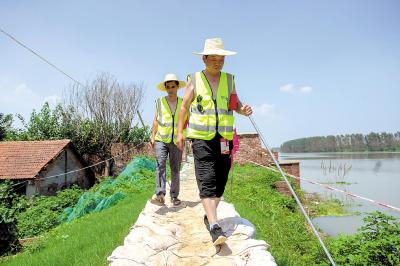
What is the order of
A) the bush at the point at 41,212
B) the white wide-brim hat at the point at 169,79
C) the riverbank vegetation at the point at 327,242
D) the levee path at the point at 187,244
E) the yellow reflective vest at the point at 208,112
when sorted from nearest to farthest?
the levee path at the point at 187,244
the yellow reflective vest at the point at 208,112
the riverbank vegetation at the point at 327,242
the white wide-brim hat at the point at 169,79
the bush at the point at 41,212

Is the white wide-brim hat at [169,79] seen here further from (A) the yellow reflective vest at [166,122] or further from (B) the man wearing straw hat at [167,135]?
(A) the yellow reflective vest at [166,122]

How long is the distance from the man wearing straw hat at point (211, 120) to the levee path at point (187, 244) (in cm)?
36

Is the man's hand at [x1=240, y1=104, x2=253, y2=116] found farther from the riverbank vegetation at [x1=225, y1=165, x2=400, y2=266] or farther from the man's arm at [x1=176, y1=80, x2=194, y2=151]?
the riverbank vegetation at [x1=225, y1=165, x2=400, y2=266]

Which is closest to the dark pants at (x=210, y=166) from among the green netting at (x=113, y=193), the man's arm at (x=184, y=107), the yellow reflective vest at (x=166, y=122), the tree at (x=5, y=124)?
the man's arm at (x=184, y=107)

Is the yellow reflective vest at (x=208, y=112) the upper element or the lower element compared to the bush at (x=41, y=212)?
upper

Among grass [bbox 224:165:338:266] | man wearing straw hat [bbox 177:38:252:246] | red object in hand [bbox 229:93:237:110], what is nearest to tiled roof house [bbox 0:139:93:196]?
grass [bbox 224:165:338:266]

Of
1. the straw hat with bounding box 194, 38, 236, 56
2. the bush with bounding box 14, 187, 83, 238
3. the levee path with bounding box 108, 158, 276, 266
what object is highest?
the straw hat with bounding box 194, 38, 236, 56

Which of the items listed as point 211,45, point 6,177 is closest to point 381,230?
point 211,45

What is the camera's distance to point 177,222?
5.07 m

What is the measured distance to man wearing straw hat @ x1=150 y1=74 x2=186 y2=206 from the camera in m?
5.93

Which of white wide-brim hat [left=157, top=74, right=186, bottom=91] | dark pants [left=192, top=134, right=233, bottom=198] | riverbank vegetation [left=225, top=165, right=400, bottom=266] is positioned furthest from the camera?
white wide-brim hat [left=157, top=74, right=186, bottom=91]

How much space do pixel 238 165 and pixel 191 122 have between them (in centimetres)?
1256

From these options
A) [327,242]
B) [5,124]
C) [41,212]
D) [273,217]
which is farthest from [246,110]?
[5,124]

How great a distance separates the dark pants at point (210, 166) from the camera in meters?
3.81
